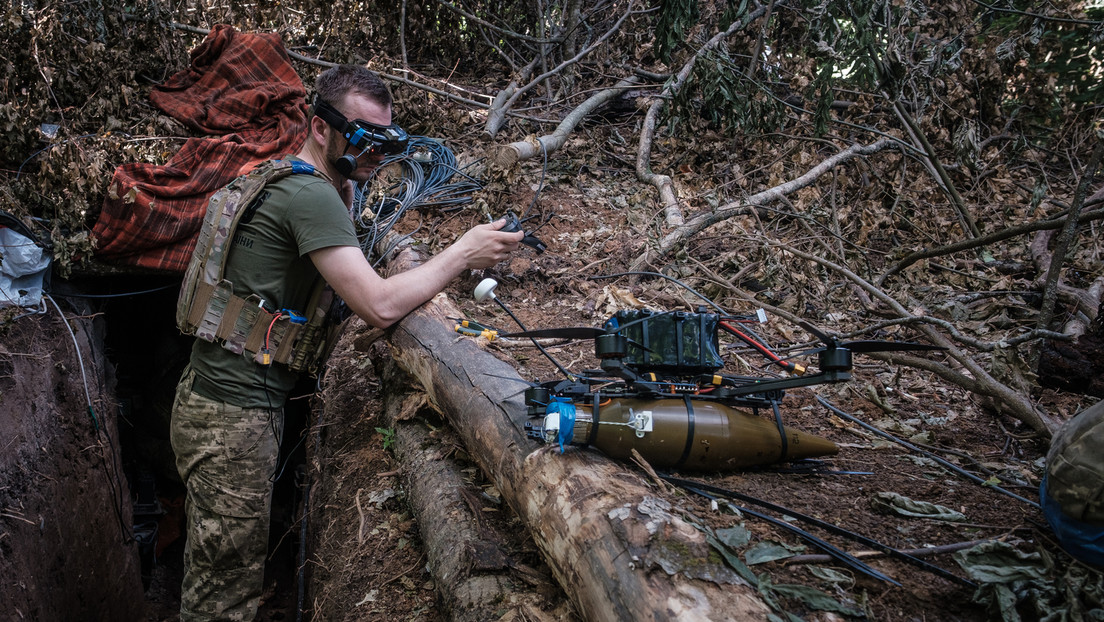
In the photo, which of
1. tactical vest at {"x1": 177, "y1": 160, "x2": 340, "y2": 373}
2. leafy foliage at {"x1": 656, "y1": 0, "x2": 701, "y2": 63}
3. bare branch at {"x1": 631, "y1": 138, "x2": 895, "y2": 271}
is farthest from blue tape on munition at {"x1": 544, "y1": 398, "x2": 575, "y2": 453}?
leafy foliage at {"x1": 656, "y1": 0, "x2": 701, "y2": 63}

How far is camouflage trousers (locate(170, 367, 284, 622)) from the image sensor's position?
2758 mm

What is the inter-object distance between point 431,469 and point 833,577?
1834 mm

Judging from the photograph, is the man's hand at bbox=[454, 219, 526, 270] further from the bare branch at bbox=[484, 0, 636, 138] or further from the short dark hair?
the bare branch at bbox=[484, 0, 636, 138]

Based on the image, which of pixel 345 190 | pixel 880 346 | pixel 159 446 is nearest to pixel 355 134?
pixel 345 190

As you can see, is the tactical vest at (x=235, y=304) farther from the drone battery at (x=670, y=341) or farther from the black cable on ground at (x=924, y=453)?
the black cable on ground at (x=924, y=453)

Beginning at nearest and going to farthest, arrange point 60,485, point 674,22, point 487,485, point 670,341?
point 670,341
point 487,485
point 60,485
point 674,22

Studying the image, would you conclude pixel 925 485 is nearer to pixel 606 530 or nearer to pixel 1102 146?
pixel 606 530

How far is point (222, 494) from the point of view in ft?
9.16

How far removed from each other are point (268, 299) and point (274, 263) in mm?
161

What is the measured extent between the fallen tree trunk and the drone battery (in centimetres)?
40

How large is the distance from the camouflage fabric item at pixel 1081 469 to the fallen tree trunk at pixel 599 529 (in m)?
0.97

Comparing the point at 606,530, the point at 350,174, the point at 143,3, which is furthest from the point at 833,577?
the point at 143,3

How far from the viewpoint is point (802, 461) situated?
2.59 metres

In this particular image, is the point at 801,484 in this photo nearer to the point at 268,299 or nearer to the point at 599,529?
the point at 599,529
